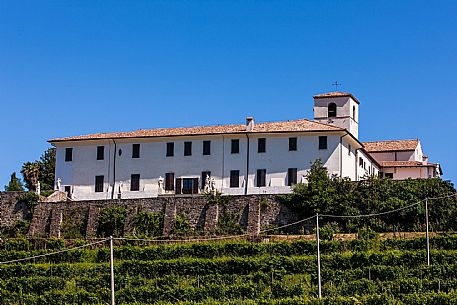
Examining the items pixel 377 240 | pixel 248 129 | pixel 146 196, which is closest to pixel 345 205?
pixel 377 240

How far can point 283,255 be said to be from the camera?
166 feet

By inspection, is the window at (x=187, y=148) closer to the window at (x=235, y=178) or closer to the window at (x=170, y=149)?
the window at (x=170, y=149)

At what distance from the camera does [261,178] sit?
197 feet

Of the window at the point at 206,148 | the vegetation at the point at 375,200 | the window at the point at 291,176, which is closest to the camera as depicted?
the vegetation at the point at 375,200

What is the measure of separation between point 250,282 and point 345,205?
986 centimetres

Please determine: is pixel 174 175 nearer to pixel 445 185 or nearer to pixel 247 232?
pixel 247 232

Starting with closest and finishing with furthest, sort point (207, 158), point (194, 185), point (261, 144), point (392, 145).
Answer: point (261, 144) < point (194, 185) < point (207, 158) < point (392, 145)

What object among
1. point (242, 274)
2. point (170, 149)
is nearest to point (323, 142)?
point (170, 149)

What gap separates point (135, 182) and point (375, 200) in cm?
1609

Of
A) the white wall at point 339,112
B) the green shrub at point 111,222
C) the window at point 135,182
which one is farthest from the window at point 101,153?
the white wall at point 339,112

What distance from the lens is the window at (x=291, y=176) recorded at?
195ft

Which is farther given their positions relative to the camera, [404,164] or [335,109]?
[404,164]

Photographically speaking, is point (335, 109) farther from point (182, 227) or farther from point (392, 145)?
point (182, 227)

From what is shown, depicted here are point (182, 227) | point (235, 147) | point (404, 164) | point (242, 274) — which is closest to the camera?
point (242, 274)
